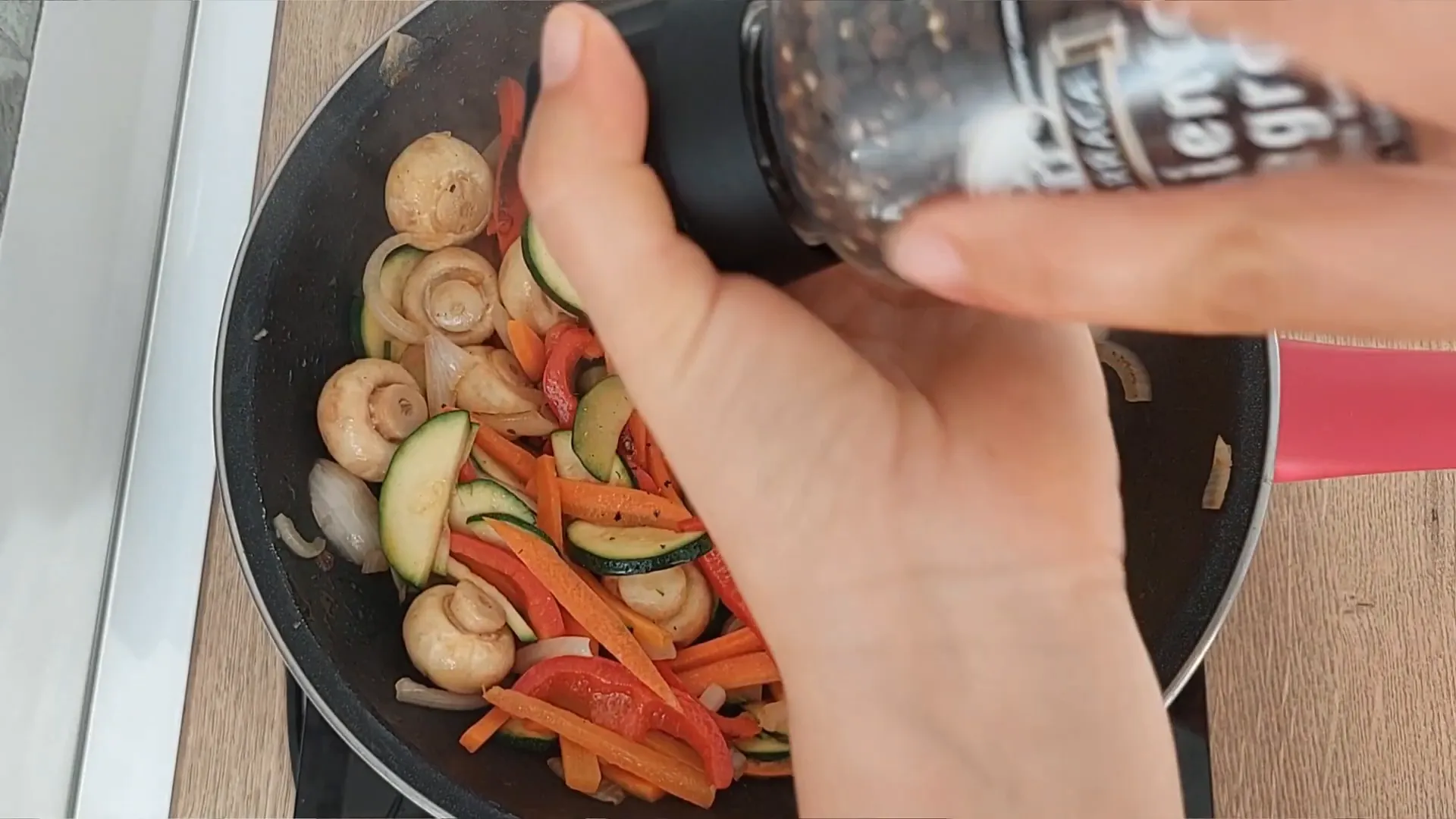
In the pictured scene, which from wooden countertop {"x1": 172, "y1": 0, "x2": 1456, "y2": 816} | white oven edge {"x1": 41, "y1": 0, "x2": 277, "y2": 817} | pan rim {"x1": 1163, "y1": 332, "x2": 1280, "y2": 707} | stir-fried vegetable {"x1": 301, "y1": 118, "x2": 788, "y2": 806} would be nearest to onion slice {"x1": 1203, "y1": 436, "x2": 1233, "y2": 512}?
pan rim {"x1": 1163, "y1": 332, "x2": 1280, "y2": 707}

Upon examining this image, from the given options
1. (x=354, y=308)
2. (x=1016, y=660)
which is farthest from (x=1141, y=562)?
(x=354, y=308)

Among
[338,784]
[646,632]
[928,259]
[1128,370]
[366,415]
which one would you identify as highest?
[928,259]

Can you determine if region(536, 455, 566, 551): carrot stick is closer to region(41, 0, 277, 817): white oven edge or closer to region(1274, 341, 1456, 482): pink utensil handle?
region(41, 0, 277, 817): white oven edge

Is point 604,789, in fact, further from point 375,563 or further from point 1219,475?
point 1219,475

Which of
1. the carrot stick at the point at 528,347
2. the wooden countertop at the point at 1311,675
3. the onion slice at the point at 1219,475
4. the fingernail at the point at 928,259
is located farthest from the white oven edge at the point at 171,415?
the onion slice at the point at 1219,475

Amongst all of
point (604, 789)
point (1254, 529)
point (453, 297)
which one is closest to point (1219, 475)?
point (1254, 529)

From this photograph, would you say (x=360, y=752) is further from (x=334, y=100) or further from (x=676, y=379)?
(x=334, y=100)
